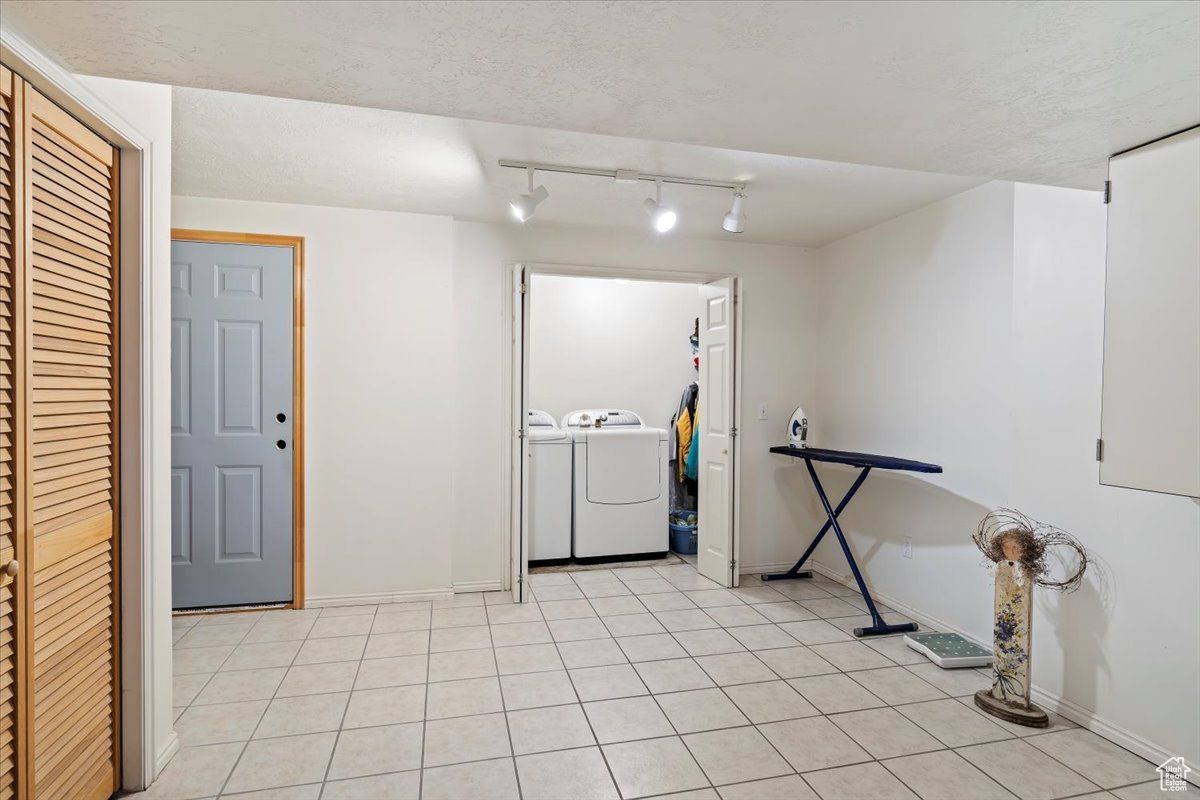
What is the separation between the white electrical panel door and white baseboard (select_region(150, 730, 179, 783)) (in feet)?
10.2

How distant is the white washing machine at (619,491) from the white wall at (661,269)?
743mm

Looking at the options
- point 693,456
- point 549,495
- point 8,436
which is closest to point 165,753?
point 8,436

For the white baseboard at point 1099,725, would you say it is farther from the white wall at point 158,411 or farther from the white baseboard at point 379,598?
the white wall at point 158,411

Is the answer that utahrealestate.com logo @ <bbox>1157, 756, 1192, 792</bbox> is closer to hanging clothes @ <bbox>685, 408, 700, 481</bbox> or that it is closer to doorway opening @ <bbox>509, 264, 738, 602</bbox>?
doorway opening @ <bbox>509, 264, 738, 602</bbox>

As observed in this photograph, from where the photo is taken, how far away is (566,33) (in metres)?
1.25

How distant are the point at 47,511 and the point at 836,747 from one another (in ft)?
8.15

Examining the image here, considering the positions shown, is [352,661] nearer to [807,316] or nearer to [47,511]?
[47,511]

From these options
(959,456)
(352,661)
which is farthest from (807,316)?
(352,661)

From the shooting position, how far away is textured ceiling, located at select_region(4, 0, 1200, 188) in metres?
1.18

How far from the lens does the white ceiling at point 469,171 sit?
2.28 metres

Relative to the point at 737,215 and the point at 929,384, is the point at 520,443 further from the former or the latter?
the point at 929,384

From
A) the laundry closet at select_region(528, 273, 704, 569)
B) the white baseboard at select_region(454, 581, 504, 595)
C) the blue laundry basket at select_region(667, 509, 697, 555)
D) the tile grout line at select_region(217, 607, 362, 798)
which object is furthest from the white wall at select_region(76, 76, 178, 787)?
the blue laundry basket at select_region(667, 509, 697, 555)

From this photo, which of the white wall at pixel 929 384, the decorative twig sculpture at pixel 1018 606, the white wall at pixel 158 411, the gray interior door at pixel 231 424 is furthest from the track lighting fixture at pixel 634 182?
the decorative twig sculpture at pixel 1018 606

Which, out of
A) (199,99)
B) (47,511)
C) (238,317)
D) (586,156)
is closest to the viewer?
(47,511)
